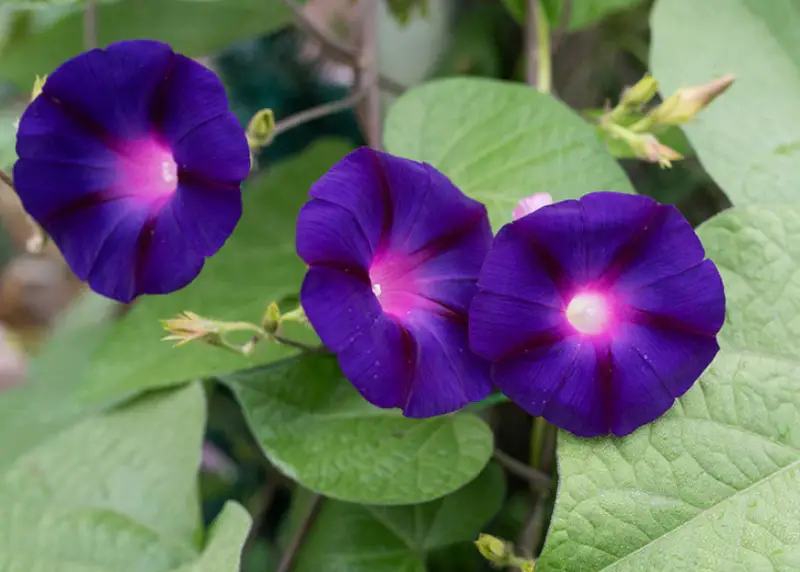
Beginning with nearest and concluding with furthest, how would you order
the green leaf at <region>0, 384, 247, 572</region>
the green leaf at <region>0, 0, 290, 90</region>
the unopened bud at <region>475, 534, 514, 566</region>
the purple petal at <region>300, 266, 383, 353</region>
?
the purple petal at <region>300, 266, 383, 353</region>, the unopened bud at <region>475, 534, 514, 566</region>, the green leaf at <region>0, 384, 247, 572</region>, the green leaf at <region>0, 0, 290, 90</region>

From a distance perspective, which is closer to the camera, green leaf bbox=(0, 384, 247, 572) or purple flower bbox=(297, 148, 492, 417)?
purple flower bbox=(297, 148, 492, 417)

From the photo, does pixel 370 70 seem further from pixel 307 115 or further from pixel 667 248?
pixel 667 248

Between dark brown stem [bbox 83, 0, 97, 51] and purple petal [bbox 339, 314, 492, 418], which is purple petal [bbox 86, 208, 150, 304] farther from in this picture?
dark brown stem [bbox 83, 0, 97, 51]

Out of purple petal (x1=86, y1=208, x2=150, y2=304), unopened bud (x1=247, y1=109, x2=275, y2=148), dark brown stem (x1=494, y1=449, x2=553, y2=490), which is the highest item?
unopened bud (x1=247, y1=109, x2=275, y2=148)

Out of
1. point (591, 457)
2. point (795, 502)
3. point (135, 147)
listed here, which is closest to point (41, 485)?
point (135, 147)

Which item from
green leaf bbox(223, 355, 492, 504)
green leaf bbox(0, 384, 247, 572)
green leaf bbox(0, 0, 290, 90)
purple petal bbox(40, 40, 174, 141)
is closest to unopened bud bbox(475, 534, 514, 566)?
green leaf bbox(223, 355, 492, 504)

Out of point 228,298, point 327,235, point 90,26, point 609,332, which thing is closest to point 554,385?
point 609,332

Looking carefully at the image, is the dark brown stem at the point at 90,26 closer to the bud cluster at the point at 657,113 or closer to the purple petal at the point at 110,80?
the purple petal at the point at 110,80

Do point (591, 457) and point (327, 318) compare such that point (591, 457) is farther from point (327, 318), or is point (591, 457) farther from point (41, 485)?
point (41, 485)
